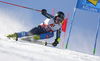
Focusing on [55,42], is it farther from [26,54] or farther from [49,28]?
[26,54]

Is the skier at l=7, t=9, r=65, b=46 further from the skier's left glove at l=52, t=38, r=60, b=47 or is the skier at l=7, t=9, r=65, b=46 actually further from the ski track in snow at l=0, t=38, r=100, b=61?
the ski track in snow at l=0, t=38, r=100, b=61

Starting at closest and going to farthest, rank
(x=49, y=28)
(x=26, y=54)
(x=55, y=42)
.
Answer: (x=26, y=54)
(x=55, y=42)
(x=49, y=28)

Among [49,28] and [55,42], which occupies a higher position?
[49,28]

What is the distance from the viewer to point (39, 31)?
5254mm

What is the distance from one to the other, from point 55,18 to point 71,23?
1177 mm

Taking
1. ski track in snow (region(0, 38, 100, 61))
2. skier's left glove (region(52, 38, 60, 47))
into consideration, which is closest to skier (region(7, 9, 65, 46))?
skier's left glove (region(52, 38, 60, 47))

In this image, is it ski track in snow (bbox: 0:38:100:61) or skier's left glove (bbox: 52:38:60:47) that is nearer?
ski track in snow (bbox: 0:38:100:61)

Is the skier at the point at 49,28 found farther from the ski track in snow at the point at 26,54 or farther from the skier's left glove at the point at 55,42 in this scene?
the ski track in snow at the point at 26,54

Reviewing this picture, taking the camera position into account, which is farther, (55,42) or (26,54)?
(55,42)

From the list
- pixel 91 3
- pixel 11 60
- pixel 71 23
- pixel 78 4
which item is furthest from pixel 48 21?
pixel 11 60

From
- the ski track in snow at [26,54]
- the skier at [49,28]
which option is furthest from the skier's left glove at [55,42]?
the ski track in snow at [26,54]

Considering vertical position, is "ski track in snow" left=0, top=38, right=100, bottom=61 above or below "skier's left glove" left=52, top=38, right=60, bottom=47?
above

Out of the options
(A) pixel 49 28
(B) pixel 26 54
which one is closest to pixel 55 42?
(A) pixel 49 28

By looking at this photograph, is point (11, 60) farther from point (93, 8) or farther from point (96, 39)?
point (93, 8)
